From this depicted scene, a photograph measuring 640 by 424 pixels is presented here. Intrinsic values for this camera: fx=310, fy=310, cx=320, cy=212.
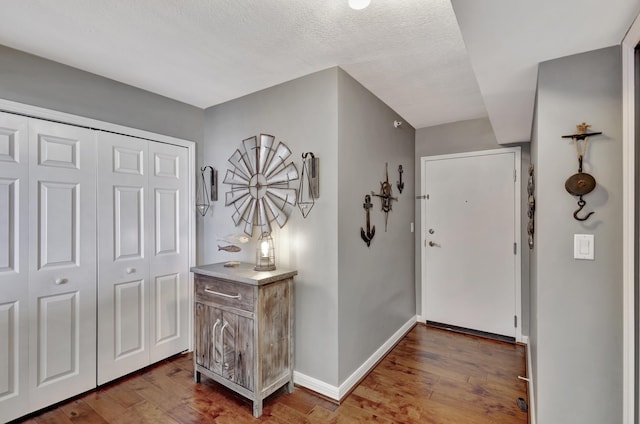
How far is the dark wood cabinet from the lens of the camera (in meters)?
2.04

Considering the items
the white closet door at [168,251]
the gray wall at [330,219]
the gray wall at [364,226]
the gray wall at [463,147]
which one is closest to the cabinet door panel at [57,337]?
the white closet door at [168,251]

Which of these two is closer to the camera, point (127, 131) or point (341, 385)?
point (341, 385)

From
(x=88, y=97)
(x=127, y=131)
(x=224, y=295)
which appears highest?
(x=88, y=97)

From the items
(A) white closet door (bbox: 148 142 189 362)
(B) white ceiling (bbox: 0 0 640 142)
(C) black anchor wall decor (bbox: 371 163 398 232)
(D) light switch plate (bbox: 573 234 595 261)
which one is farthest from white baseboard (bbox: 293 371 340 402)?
(B) white ceiling (bbox: 0 0 640 142)

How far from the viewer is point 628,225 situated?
1.27 metres

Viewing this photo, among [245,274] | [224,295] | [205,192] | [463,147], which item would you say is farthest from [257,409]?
[463,147]

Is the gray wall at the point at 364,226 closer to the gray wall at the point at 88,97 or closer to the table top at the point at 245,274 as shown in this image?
the table top at the point at 245,274

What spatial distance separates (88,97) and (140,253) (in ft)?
4.09

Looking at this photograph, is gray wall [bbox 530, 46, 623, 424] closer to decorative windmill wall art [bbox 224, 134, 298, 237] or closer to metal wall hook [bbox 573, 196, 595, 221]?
metal wall hook [bbox 573, 196, 595, 221]

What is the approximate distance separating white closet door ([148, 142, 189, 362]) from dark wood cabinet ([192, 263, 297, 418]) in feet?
1.75

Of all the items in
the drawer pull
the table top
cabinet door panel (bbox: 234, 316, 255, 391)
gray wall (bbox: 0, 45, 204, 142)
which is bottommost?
cabinet door panel (bbox: 234, 316, 255, 391)

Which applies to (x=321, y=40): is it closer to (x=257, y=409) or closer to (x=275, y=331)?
(x=275, y=331)

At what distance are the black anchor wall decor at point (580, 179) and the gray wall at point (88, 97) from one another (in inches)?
114

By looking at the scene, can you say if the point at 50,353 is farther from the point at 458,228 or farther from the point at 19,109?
the point at 458,228
